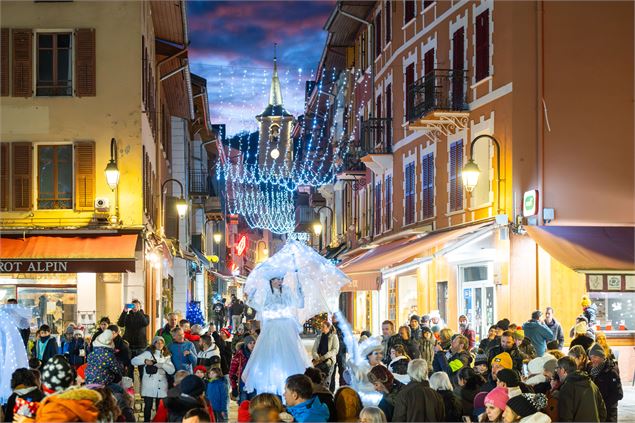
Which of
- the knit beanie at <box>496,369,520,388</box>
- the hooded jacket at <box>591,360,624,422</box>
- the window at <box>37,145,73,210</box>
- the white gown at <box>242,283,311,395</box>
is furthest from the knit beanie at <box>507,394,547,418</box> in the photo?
the window at <box>37,145,73,210</box>

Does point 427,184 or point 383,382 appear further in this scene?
point 427,184

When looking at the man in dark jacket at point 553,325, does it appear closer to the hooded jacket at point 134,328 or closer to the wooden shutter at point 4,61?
the hooded jacket at point 134,328

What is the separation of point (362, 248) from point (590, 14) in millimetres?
16542

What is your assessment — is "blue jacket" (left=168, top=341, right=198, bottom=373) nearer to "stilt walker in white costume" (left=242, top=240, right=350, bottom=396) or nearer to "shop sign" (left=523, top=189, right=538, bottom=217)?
"stilt walker in white costume" (left=242, top=240, right=350, bottom=396)

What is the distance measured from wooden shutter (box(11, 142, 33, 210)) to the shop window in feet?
44.0

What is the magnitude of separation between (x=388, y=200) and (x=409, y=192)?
12.7 ft

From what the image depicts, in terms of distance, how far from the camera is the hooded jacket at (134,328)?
24.3m

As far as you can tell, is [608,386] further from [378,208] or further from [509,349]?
[378,208]

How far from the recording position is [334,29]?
4681cm

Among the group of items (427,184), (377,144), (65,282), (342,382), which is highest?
(377,144)

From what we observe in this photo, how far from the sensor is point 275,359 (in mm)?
17172

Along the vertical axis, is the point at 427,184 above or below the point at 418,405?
above

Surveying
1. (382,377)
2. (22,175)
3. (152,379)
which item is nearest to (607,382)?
(382,377)

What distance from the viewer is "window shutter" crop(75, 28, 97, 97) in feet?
89.6
